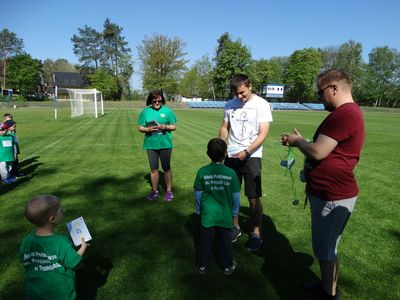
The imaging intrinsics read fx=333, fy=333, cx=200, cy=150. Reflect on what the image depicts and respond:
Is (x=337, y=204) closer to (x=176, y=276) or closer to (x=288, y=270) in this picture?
(x=288, y=270)

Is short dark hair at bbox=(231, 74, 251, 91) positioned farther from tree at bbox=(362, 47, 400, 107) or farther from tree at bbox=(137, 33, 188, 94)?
tree at bbox=(362, 47, 400, 107)

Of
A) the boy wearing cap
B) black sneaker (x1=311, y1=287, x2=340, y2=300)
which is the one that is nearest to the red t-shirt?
black sneaker (x1=311, y1=287, x2=340, y2=300)

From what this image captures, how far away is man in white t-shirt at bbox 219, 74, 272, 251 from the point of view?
4.38 m

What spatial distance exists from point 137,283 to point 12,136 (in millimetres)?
6162

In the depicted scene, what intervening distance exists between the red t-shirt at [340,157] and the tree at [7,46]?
88.8m

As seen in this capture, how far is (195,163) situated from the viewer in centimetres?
1059

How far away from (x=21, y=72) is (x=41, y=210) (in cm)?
8605

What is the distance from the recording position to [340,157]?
281cm

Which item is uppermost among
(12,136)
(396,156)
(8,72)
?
(8,72)

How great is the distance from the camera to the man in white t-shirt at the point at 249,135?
438 cm

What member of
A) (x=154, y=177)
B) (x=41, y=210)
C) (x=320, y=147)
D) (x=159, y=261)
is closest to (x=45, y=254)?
(x=41, y=210)

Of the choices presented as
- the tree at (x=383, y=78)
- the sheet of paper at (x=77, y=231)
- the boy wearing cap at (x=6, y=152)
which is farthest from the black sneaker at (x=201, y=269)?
the tree at (x=383, y=78)

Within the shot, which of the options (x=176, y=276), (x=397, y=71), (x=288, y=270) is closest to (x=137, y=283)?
(x=176, y=276)

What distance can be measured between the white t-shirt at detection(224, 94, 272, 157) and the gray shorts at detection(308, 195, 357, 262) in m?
1.60
